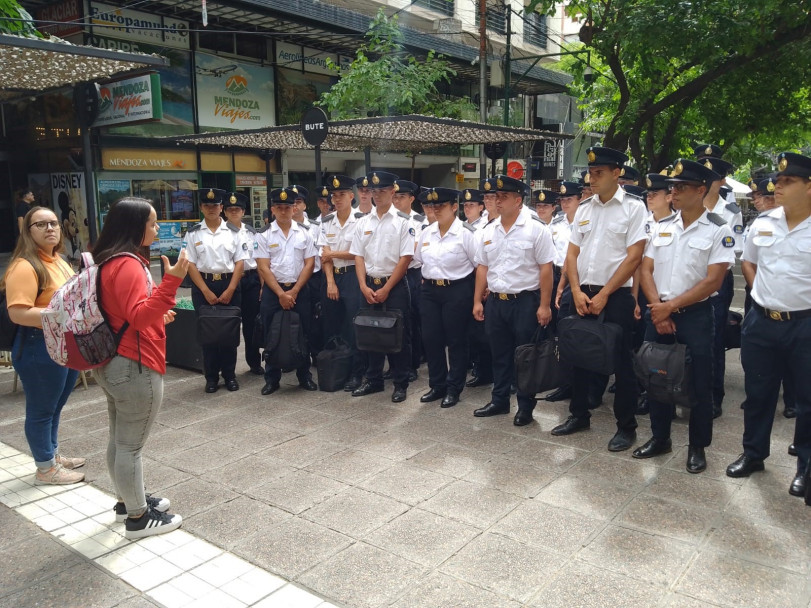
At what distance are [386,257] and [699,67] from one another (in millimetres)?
10962

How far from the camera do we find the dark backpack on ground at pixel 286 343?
6.18 meters

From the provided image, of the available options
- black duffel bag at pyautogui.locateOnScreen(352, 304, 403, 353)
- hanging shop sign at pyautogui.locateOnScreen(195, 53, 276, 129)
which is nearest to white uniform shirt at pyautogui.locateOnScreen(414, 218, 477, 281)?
Result: black duffel bag at pyautogui.locateOnScreen(352, 304, 403, 353)

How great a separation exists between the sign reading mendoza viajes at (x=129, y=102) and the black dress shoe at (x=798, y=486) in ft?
24.7

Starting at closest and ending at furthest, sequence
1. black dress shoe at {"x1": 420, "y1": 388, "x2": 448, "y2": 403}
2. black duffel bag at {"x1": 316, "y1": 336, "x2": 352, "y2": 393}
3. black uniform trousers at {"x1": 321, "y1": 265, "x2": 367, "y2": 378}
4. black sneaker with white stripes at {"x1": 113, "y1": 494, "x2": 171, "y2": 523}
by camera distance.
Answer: black sneaker with white stripes at {"x1": 113, "y1": 494, "x2": 171, "y2": 523} → black dress shoe at {"x1": 420, "y1": 388, "x2": 448, "y2": 403} → black duffel bag at {"x1": 316, "y1": 336, "x2": 352, "y2": 393} → black uniform trousers at {"x1": 321, "y1": 265, "x2": 367, "y2": 378}

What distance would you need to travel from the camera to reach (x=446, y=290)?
5.94 m

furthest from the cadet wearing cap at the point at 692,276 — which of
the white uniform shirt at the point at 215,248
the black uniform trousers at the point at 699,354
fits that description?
the white uniform shirt at the point at 215,248

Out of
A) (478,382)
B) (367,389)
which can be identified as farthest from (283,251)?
(478,382)

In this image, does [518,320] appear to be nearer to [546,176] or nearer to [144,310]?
[144,310]

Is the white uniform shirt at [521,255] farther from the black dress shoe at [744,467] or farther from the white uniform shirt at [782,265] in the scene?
the black dress shoe at [744,467]

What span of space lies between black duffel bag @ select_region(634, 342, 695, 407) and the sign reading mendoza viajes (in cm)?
652

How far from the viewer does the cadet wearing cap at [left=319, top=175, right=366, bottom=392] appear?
649 cm

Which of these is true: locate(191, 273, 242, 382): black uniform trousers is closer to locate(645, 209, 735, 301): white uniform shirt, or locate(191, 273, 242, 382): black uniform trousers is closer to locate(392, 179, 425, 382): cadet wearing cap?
locate(392, 179, 425, 382): cadet wearing cap


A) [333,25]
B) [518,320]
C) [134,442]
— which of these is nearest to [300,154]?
[333,25]

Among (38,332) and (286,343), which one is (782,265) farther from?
(38,332)
